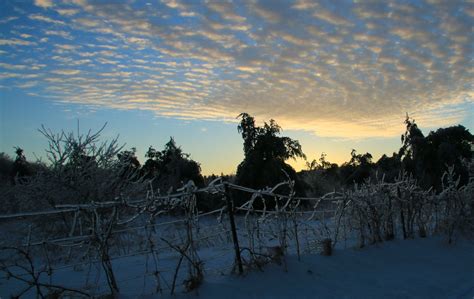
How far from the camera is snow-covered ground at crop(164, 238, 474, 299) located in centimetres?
605

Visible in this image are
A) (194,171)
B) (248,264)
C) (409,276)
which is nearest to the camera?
(248,264)

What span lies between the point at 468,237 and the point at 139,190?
34.4ft

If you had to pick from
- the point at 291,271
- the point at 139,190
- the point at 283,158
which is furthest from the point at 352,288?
the point at 283,158

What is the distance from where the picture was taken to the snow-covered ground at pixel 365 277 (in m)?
6.05

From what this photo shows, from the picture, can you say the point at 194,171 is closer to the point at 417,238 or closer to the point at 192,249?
the point at 417,238

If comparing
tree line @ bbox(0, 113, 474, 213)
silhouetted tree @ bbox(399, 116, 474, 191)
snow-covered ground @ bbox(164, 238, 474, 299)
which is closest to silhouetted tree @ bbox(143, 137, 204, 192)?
tree line @ bbox(0, 113, 474, 213)

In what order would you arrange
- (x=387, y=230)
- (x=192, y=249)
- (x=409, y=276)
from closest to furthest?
(x=192, y=249) → (x=409, y=276) → (x=387, y=230)

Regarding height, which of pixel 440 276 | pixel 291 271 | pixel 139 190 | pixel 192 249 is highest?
pixel 139 190

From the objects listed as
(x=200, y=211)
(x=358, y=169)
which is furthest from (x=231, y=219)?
(x=358, y=169)

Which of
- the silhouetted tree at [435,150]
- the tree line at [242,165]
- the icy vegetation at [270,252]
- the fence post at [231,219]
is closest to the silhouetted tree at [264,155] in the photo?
the tree line at [242,165]

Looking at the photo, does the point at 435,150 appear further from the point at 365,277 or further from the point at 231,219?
the point at 231,219

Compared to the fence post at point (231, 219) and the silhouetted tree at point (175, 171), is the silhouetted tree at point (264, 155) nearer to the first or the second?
the silhouetted tree at point (175, 171)

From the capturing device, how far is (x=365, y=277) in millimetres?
7484

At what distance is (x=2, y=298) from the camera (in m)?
5.70
